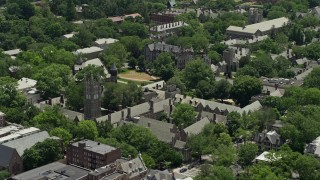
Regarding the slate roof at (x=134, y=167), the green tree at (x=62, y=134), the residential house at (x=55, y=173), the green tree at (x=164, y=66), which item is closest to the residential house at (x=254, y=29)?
the green tree at (x=164, y=66)

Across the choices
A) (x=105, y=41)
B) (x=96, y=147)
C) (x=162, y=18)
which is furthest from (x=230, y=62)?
(x=96, y=147)

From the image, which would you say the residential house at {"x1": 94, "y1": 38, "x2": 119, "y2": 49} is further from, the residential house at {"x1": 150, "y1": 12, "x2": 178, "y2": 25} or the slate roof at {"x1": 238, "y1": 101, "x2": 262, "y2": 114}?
the slate roof at {"x1": 238, "y1": 101, "x2": 262, "y2": 114}

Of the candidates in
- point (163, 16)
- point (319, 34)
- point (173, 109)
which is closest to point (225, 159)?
point (173, 109)

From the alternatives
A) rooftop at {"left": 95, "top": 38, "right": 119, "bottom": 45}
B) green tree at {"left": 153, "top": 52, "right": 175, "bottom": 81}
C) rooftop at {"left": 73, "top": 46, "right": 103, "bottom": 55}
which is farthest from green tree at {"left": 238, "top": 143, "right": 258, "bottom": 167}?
rooftop at {"left": 95, "top": 38, "right": 119, "bottom": 45}

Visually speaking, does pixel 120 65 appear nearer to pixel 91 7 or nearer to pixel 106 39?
pixel 106 39

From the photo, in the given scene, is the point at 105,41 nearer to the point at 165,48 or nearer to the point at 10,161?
the point at 165,48

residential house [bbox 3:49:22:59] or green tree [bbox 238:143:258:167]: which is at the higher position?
green tree [bbox 238:143:258:167]

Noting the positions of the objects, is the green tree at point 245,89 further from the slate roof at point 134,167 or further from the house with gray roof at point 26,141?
the house with gray roof at point 26,141
